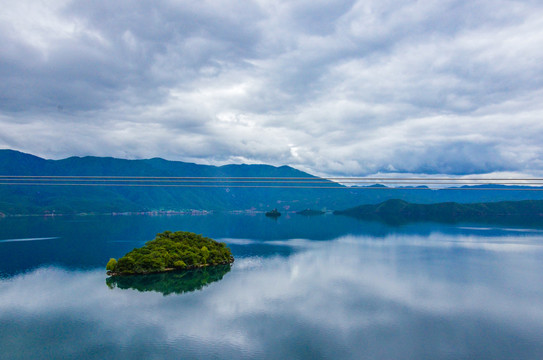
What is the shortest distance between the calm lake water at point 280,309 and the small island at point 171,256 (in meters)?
2.18

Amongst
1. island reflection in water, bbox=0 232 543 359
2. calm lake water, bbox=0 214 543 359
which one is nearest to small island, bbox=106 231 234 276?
calm lake water, bbox=0 214 543 359

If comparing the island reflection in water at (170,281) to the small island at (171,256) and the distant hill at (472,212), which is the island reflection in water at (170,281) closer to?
the small island at (171,256)

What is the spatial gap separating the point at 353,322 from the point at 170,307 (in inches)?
743

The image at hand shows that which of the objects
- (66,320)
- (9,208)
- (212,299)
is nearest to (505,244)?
(212,299)

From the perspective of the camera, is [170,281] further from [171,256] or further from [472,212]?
[472,212]

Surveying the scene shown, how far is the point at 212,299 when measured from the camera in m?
37.6

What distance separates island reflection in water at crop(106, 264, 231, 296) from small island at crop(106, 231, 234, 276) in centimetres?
107

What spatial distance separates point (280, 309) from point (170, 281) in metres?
17.8

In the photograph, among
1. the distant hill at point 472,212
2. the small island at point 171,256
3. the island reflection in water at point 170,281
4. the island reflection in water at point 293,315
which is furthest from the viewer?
the distant hill at point 472,212

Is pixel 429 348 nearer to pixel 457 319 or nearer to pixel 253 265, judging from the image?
pixel 457 319

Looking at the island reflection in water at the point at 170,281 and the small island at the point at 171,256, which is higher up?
the small island at the point at 171,256

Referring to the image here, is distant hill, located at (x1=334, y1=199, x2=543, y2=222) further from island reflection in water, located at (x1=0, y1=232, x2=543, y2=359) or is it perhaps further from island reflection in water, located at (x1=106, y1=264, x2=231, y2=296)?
island reflection in water, located at (x1=106, y1=264, x2=231, y2=296)

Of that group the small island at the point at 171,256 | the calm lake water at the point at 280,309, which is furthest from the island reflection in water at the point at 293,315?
the small island at the point at 171,256

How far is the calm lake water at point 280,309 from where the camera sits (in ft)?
83.3
